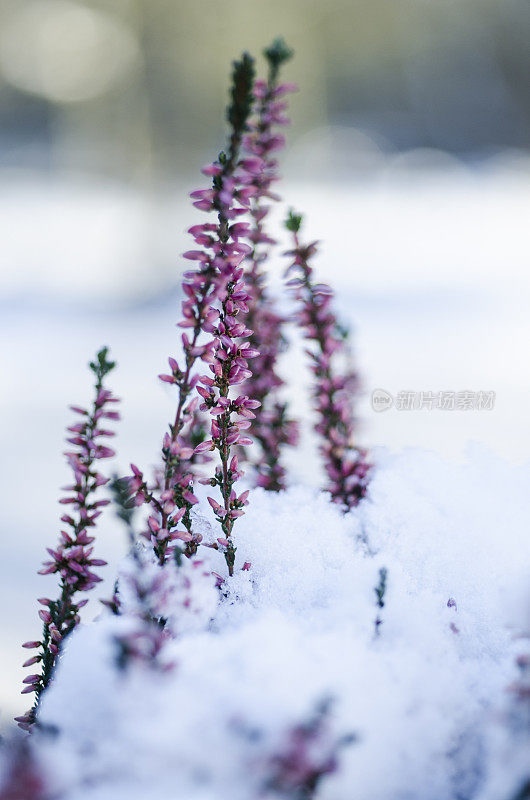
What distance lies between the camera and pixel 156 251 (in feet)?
16.1

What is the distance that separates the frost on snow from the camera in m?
0.36

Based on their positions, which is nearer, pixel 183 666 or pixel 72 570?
pixel 183 666

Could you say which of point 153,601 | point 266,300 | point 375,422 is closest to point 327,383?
point 266,300

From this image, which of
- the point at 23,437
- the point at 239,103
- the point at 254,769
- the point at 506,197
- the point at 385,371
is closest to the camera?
the point at 254,769

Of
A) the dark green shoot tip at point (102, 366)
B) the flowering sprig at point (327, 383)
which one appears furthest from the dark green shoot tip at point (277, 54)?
the dark green shoot tip at point (102, 366)

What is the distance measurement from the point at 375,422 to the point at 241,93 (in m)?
1.79

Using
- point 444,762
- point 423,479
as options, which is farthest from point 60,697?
point 423,479

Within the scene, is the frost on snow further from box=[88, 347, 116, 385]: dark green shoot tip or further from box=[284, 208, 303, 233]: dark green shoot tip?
box=[284, 208, 303, 233]: dark green shoot tip

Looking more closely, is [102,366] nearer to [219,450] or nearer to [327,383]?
[219,450]

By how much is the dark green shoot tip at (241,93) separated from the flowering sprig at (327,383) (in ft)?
0.62

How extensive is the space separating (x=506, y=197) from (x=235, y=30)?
2760mm

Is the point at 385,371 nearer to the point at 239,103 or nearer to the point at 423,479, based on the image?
the point at 423,479

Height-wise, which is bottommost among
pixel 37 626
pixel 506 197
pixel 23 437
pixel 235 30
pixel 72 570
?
pixel 37 626

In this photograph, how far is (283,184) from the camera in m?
5.49
